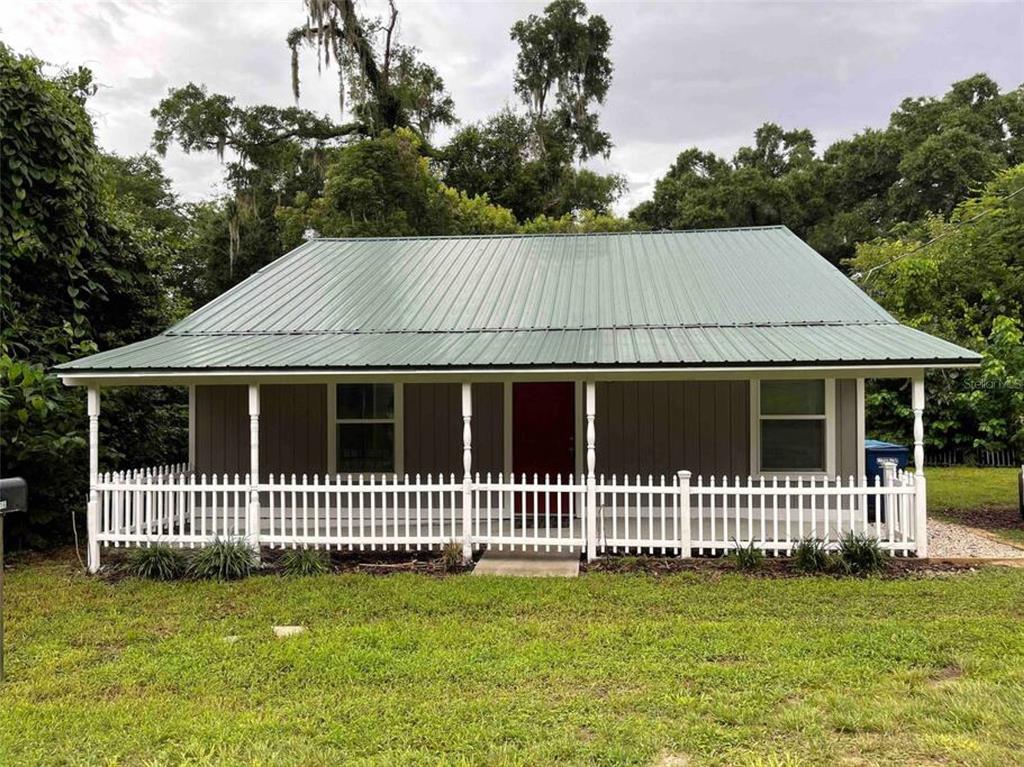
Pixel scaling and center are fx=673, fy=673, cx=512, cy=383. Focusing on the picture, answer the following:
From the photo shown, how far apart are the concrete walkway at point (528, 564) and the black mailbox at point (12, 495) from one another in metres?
4.27

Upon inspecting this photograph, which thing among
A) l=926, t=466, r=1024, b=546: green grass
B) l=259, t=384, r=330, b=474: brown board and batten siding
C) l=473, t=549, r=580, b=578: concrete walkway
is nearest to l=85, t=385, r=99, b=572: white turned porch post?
l=259, t=384, r=330, b=474: brown board and batten siding

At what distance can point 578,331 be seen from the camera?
9312mm

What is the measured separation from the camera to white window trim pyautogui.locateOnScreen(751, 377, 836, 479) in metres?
9.17

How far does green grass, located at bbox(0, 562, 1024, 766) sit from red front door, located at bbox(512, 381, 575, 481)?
288cm

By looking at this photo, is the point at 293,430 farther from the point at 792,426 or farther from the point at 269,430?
the point at 792,426

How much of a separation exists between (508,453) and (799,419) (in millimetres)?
4097

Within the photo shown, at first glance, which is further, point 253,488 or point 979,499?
point 979,499

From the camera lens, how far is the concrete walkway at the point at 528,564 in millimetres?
7344

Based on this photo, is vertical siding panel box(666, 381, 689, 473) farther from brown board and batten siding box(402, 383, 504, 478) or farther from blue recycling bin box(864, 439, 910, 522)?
blue recycling bin box(864, 439, 910, 522)

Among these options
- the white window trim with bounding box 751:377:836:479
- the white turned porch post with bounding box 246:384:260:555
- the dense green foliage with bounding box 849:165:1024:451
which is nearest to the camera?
the white turned porch post with bounding box 246:384:260:555

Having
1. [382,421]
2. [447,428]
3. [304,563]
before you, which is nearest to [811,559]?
[447,428]

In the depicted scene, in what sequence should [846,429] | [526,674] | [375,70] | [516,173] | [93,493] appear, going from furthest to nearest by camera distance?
[516,173]
[375,70]
[846,429]
[93,493]
[526,674]

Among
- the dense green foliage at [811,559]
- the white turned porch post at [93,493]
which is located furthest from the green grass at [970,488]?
the white turned porch post at [93,493]

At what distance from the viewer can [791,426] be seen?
30.7 feet
